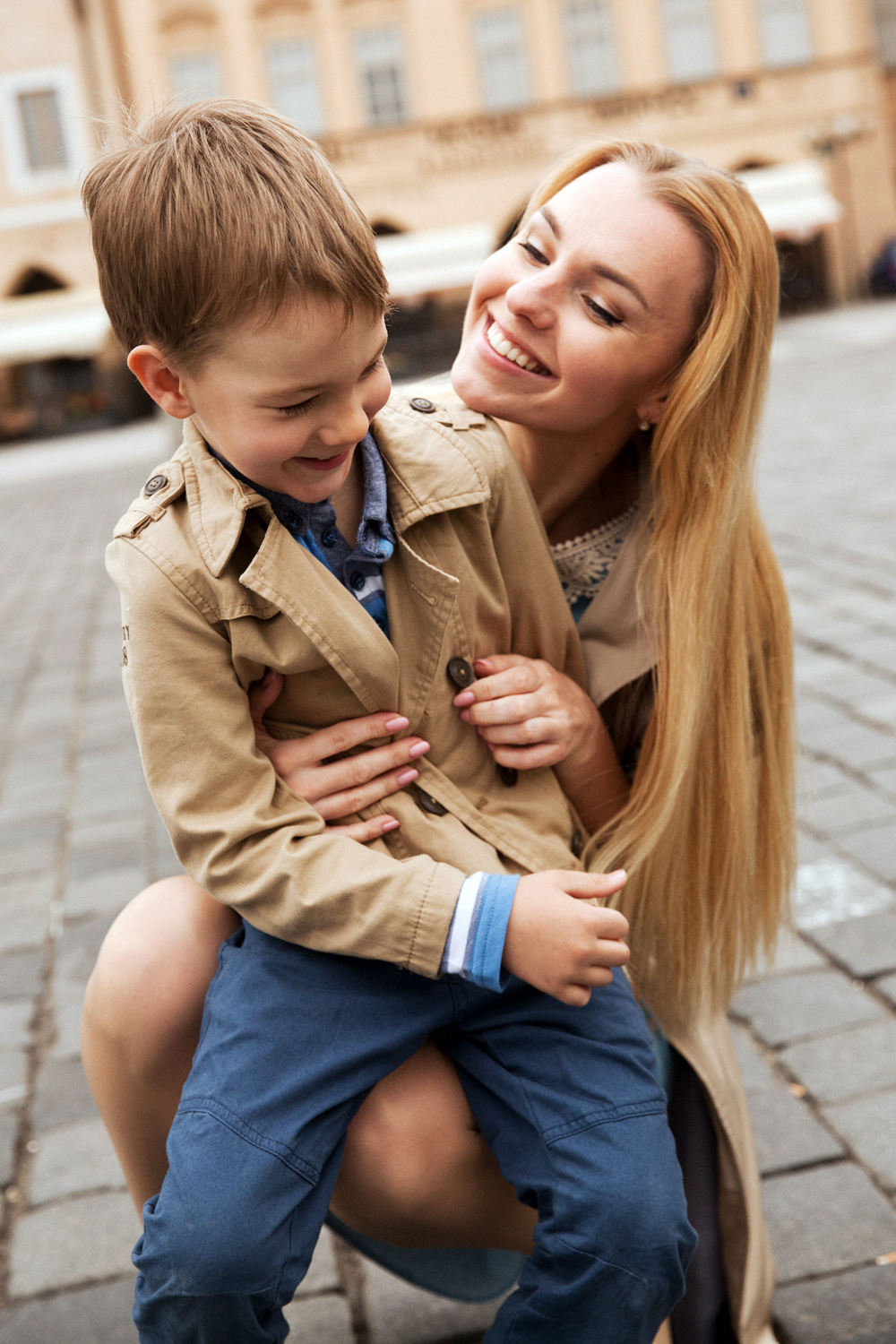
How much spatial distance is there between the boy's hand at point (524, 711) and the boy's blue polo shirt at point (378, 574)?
148 mm

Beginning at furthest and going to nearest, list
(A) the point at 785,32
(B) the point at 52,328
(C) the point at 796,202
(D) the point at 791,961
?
(A) the point at 785,32 → (C) the point at 796,202 → (B) the point at 52,328 → (D) the point at 791,961

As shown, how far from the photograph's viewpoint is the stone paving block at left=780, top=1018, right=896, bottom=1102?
2318mm

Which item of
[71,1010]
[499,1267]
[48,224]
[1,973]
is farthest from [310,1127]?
[48,224]

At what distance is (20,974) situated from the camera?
3.04m

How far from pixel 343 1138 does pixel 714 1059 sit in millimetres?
573

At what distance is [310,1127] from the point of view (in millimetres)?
1472

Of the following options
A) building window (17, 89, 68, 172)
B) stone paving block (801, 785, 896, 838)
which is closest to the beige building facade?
building window (17, 89, 68, 172)

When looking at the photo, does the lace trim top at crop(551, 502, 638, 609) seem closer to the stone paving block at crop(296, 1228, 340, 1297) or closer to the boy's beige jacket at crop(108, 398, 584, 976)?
the boy's beige jacket at crop(108, 398, 584, 976)

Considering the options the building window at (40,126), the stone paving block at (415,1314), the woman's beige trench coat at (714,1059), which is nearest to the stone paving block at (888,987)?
the woman's beige trench coat at (714,1059)

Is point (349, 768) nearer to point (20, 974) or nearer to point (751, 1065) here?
point (751, 1065)

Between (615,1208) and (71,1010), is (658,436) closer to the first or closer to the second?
(615,1208)

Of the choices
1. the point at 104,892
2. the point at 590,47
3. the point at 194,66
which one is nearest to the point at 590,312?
the point at 104,892

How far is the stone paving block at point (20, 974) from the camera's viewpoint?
2.95 meters

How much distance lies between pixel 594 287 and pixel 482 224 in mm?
26476
